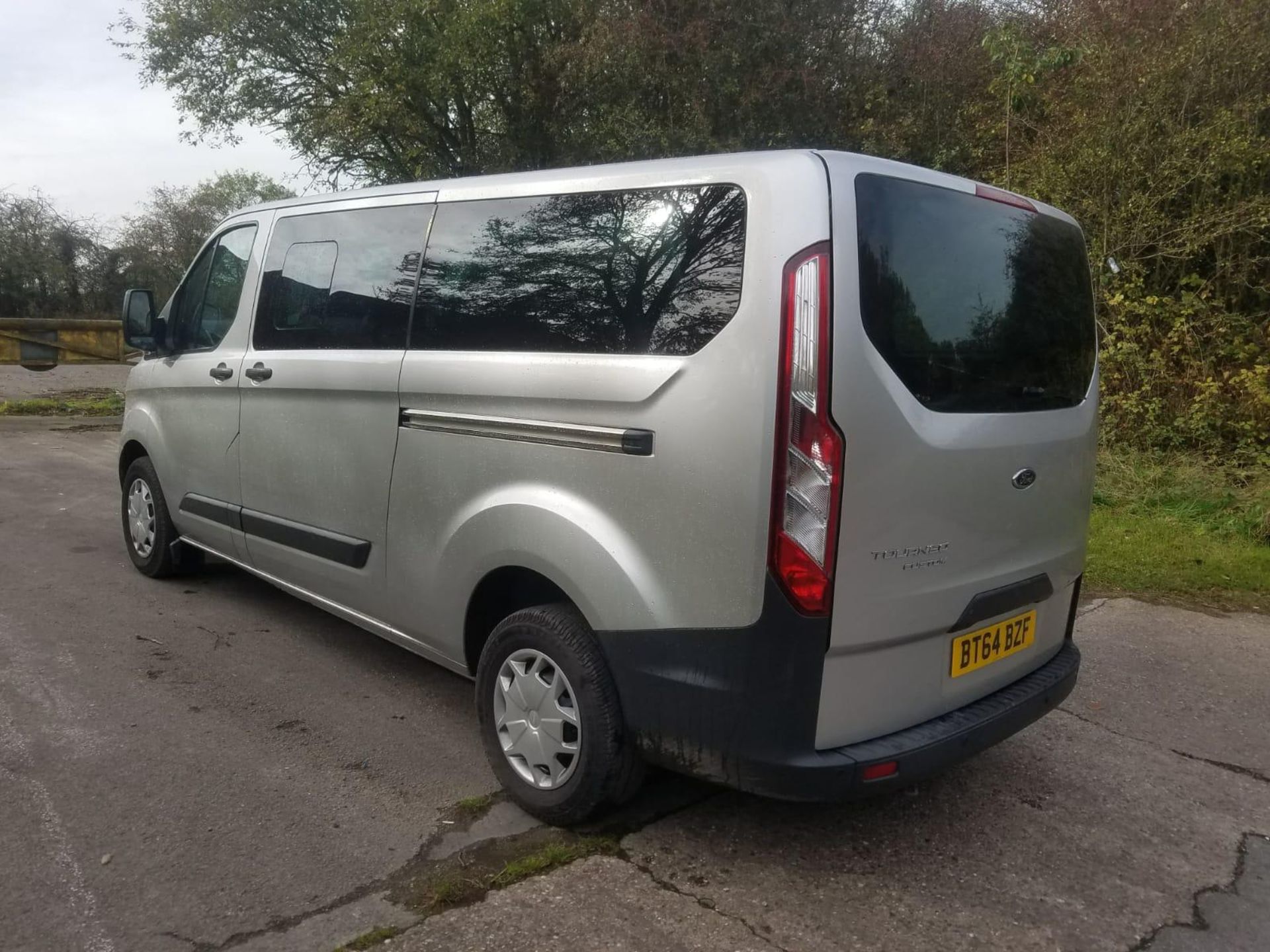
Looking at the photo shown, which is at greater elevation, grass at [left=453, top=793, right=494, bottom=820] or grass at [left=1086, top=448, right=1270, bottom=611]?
grass at [left=1086, top=448, right=1270, bottom=611]

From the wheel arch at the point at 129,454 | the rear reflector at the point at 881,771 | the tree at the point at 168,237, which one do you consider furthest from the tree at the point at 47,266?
the rear reflector at the point at 881,771

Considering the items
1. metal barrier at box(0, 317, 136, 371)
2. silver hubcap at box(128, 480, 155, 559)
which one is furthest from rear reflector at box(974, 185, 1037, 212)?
metal barrier at box(0, 317, 136, 371)

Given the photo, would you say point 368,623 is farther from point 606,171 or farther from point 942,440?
point 942,440

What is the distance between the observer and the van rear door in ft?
7.91

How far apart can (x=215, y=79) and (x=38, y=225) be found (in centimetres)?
944

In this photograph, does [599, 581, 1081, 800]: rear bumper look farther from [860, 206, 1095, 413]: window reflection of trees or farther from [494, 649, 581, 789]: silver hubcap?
[860, 206, 1095, 413]: window reflection of trees

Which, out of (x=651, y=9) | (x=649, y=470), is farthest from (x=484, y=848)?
(x=651, y=9)

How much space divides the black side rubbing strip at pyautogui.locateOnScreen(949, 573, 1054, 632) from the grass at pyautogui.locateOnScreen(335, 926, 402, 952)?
1.67m

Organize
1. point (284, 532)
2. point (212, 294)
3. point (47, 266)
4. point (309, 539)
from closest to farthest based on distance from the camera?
point (309, 539) → point (284, 532) → point (212, 294) → point (47, 266)

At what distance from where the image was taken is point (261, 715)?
376 centimetres

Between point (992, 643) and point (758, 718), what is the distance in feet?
2.80

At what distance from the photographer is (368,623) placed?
3848 millimetres

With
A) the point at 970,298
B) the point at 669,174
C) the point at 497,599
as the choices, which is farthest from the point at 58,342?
the point at 970,298

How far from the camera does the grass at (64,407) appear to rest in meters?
12.6
